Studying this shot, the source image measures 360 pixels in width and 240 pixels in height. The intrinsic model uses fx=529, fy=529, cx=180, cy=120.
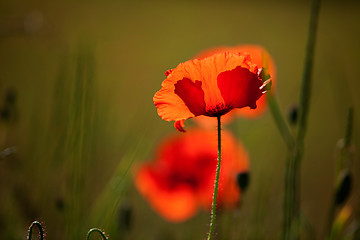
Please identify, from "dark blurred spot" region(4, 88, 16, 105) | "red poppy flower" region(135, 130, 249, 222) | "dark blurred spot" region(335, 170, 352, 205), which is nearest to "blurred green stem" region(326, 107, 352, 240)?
"dark blurred spot" region(335, 170, 352, 205)

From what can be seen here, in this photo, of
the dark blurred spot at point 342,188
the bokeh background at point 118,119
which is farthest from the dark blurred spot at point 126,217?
the dark blurred spot at point 342,188

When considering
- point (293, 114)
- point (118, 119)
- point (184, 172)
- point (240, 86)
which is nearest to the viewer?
point (240, 86)

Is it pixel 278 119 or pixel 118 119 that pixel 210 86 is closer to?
pixel 278 119

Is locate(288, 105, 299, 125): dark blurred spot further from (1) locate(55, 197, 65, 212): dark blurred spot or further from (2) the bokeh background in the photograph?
(1) locate(55, 197, 65, 212): dark blurred spot

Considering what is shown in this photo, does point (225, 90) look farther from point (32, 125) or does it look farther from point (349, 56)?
point (349, 56)

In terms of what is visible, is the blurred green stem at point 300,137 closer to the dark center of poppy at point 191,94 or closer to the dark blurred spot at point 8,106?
the dark center of poppy at point 191,94

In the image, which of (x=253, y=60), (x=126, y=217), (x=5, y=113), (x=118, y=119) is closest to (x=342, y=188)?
(x=253, y=60)
